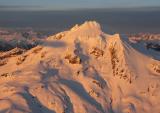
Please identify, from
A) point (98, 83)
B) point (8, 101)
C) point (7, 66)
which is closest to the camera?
point (8, 101)

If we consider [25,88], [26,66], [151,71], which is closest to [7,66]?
[26,66]

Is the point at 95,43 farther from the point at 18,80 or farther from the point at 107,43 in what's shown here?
the point at 18,80

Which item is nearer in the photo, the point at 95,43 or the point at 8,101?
the point at 8,101

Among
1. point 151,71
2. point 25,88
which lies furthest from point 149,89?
point 25,88

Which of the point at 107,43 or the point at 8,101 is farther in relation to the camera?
the point at 107,43

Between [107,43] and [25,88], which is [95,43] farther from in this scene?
[25,88]

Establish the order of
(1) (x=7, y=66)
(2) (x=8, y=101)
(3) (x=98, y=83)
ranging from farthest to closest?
(1) (x=7, y=66), (3) (x=98, y=83), (2) (x=8, y=101)
